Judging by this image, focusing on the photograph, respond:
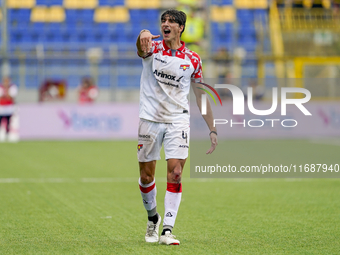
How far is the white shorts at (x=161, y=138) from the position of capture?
217 inches

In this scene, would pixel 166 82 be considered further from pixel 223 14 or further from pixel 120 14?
pixel 120 14

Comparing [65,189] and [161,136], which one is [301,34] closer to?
[65,189]

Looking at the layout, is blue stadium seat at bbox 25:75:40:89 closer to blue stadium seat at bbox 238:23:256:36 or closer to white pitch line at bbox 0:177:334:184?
blue stadium seat at bbox 238:23:256:36

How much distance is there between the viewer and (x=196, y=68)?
5.66 m

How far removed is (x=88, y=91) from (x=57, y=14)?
8.15 metres

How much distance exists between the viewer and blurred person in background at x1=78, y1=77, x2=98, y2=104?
20844mm

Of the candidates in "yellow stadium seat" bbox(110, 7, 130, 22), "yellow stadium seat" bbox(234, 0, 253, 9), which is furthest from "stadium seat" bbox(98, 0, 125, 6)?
"yellow stadium seat" bbox(234, 0, 253, 9)

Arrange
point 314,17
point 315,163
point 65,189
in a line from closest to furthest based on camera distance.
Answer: point 65,189
point 315,163
point 314,17

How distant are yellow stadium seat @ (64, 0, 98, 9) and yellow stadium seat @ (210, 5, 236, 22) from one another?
5464 mm

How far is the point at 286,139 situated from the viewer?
778 inches

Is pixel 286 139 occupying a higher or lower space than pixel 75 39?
lower

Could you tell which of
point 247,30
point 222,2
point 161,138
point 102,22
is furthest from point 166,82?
point 222,2

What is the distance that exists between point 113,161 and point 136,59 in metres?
8.24

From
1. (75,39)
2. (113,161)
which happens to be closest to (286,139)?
(113,161)
